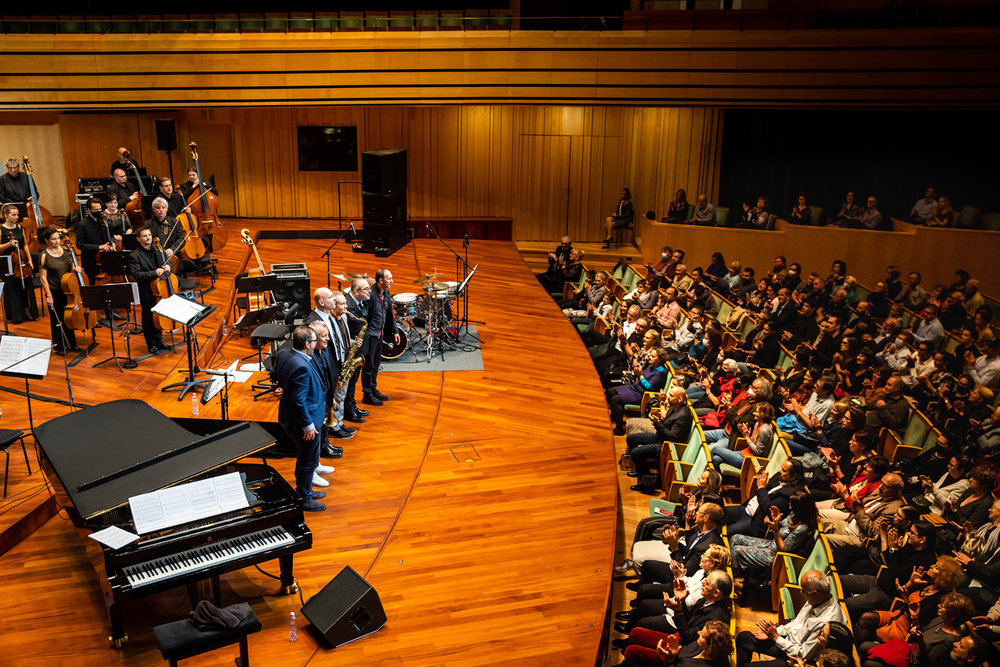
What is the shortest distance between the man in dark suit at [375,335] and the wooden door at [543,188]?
7233 millimetres

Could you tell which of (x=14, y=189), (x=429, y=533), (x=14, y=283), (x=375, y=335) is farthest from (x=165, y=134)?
(x=429, y=533)

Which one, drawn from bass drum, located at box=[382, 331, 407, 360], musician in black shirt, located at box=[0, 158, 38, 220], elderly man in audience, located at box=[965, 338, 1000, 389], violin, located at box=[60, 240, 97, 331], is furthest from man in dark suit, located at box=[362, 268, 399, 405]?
elderly man in audience, located at box=[965, 338, 1000, 389]

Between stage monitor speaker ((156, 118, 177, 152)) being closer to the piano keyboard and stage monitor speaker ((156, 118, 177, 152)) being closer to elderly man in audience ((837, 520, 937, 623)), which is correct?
the piano keyboard

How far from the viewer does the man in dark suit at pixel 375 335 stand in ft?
18.7

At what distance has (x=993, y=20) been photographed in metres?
8.66

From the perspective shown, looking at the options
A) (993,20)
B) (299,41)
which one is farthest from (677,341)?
(299,41)

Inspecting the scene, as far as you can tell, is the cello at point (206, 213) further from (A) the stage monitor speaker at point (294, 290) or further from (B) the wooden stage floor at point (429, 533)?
(A) the stage monitor speaker at point (294, 290)

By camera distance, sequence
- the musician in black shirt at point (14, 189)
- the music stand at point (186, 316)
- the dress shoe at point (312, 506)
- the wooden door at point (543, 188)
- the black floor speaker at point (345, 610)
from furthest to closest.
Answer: the wooden door at point (543, 188) < the musician in black shirt at point (14, 189) < the music stand at point (186, 316) < the dress shoe at point (312, 506) < the black floor speaker at point (345, 610)

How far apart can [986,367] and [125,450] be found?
5.90m

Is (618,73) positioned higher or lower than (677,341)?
higher

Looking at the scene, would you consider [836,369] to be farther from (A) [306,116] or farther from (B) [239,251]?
(A) [306,116]

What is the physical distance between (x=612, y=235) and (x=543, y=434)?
291 inches

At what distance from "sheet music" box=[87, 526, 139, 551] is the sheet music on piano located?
4cm

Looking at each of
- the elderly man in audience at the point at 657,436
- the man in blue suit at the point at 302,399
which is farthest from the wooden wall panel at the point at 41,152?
the elderly man in audience at the point at 657,436
